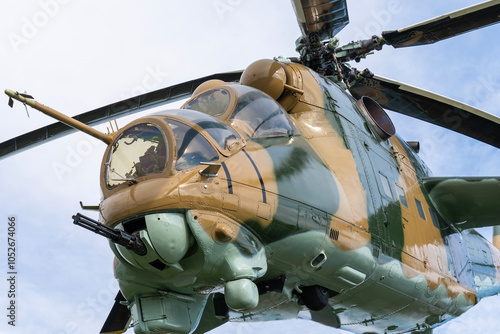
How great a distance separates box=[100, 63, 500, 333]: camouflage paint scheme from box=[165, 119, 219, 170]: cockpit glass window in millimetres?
73

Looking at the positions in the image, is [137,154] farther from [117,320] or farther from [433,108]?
[433,108]

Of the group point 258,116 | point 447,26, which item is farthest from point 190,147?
point 447,26

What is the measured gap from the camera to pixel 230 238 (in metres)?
6.08

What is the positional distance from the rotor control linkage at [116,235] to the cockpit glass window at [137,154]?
1.98ft

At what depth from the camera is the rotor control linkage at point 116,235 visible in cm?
568

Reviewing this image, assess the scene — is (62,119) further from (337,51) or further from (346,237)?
(337,51)

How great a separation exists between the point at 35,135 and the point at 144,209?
3.82 meters

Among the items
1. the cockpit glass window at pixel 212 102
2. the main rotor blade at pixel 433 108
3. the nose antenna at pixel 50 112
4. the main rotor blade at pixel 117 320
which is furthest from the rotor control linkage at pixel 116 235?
the main rotor blade at pixel 433 108

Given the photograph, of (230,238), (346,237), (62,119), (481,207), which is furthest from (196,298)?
(481,207)

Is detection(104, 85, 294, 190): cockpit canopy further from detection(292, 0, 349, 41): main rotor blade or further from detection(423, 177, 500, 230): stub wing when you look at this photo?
detection(423, 177, 500, 230): stub wing

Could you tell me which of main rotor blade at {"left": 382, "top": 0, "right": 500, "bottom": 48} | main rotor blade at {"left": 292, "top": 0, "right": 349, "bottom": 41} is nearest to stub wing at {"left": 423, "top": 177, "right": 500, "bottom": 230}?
main rotor blade at {"left": 382, "top": 0, "right": 500, "bottom": 48}

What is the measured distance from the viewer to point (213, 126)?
659 centimetres

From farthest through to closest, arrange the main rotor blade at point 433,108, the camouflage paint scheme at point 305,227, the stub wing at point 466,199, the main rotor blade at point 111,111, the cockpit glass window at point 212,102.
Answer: the main rotor blade at point 433,108
the stub wing at point 466,199
the main rotor blade at point 111,111
the cockpit glass window at point 212,102
the camouflage paint scheme at point 305,227

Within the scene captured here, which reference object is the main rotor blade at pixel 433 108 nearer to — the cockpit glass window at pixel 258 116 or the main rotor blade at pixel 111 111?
the main rotor blade at pixel 111 111
